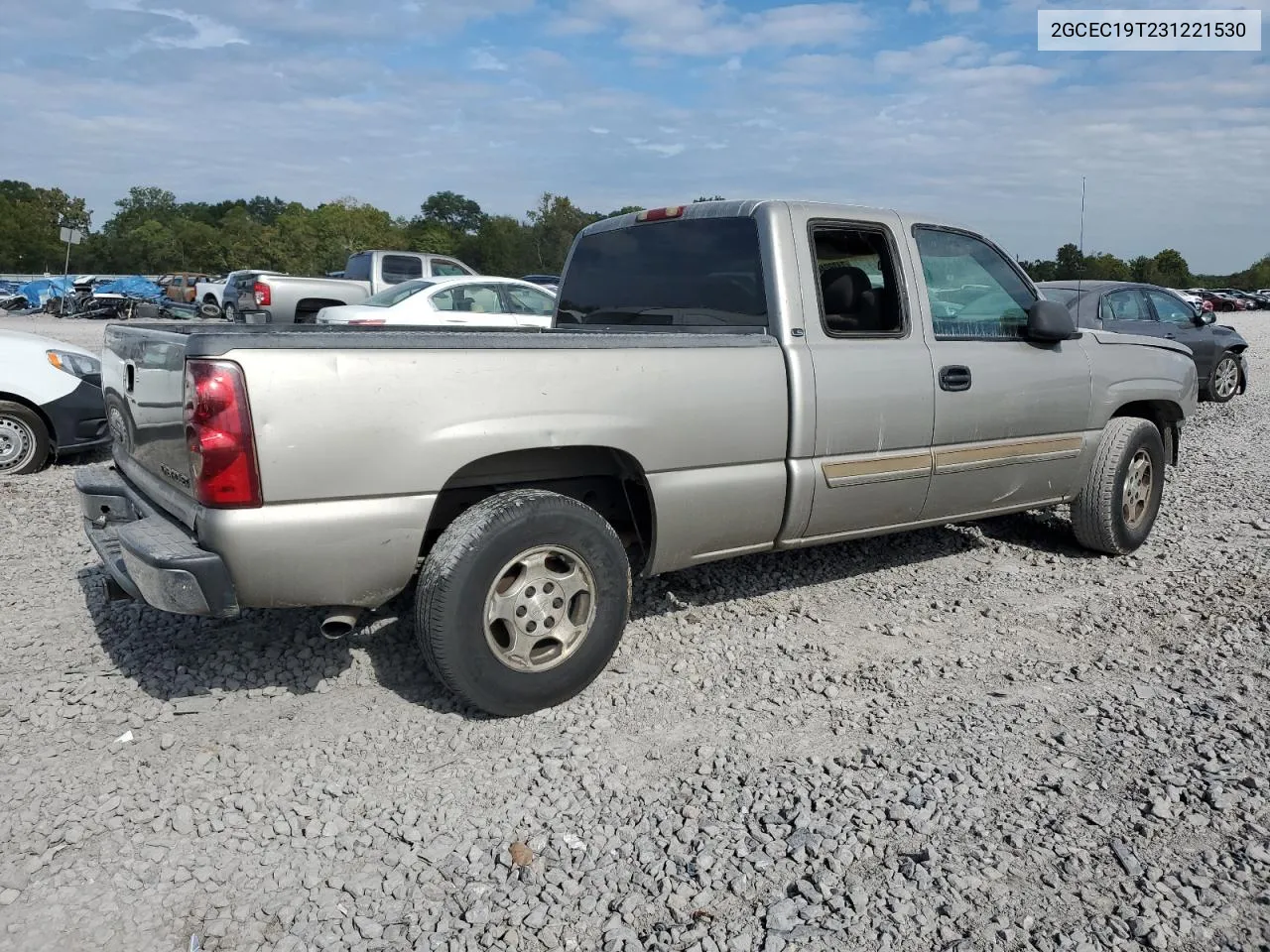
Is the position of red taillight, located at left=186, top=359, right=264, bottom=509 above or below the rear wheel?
above

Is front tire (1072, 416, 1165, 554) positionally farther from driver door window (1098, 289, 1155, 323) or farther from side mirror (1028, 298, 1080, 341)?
→ driver door window (1098, 289, 1155, 323)

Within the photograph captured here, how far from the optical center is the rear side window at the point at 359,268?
19.3 metres

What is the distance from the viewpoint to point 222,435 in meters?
3.04

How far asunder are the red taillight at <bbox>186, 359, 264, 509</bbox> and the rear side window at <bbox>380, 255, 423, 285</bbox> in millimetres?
16571

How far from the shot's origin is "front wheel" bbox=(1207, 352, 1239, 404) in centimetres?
1284

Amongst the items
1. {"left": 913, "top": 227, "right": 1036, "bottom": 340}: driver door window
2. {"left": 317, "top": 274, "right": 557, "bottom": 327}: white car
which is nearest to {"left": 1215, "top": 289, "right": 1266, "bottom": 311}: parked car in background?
{"left": 317, "top": 274, "right": 557, "bottom": 327}: white car

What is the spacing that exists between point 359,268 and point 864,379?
1700 centimetres

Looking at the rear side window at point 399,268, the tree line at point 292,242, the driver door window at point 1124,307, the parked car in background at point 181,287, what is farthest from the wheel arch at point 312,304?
the tree line at point 292,242

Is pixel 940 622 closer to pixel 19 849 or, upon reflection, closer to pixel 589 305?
pixel 589 305

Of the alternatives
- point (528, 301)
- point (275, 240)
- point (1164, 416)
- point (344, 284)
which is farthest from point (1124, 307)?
point (275, 240)

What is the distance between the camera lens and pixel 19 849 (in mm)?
2828

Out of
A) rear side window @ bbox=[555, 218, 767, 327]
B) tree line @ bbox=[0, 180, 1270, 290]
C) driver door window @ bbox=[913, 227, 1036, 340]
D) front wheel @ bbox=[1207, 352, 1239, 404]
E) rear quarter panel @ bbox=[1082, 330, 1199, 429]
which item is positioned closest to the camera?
rear side window @ bbox=[555, 218, 767, 327]

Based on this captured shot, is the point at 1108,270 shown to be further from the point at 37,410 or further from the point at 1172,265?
the point at 1172,265

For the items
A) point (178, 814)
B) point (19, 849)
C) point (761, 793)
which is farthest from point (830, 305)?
point (19, 849)
